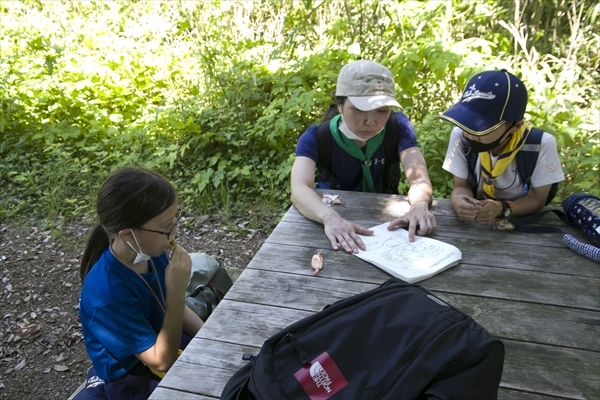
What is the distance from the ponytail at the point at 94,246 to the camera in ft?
5.67

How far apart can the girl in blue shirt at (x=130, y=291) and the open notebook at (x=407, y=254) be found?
2.36 ft

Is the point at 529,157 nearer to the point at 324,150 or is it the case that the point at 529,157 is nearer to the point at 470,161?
the point at 470,161

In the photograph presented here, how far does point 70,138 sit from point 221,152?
183 cm

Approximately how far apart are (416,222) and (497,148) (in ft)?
1.84

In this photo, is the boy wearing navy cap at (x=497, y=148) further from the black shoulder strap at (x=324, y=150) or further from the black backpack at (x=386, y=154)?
the black shoulder strap at (x=324, y=150)

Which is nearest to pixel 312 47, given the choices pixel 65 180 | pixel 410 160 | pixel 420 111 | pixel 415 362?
pixel 420 111

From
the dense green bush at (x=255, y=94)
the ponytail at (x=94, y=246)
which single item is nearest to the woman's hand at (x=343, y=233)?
the ponytail at (x=94, y=246)

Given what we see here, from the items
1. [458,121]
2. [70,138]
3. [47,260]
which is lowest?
[47,260]

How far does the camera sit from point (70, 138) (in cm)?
518

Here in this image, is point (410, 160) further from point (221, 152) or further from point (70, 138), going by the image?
point (70, 138)

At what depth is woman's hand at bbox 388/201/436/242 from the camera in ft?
6.25

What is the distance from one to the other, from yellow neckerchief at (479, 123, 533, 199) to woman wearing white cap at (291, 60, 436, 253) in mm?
274

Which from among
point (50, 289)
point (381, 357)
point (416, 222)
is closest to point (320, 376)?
point (381, 357)

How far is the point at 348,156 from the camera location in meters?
2.47
